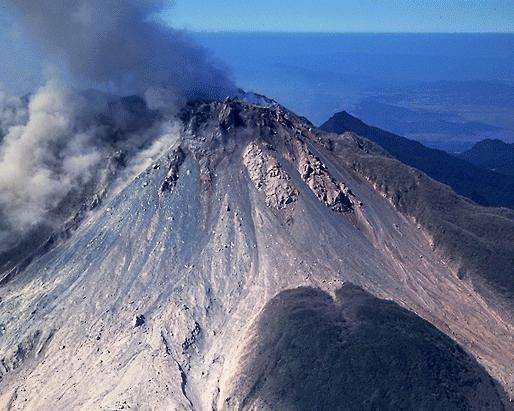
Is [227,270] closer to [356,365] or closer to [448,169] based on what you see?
[356,365]

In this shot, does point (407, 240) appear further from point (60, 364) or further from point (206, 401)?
point (60, 364)

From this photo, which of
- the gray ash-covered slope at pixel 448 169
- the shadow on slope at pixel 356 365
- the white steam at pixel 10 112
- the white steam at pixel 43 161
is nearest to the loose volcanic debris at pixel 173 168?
the white steam at pixel 43 161

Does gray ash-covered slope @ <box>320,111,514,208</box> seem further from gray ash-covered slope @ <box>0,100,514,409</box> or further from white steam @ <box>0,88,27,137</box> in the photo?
white steam @ <box>0,88,27,137</box>

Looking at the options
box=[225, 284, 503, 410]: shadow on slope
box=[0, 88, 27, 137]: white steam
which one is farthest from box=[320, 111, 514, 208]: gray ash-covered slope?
box=[0, 88, 27, 137]: white steam

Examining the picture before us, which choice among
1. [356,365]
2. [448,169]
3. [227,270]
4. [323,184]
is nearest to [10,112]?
[227,270]

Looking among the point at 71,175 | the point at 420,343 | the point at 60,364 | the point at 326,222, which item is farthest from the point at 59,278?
the point at 420,343

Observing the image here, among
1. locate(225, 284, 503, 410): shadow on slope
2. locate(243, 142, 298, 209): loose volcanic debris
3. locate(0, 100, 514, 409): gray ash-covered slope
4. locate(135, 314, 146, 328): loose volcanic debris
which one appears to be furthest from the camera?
locate(243, 142, 298, 209): loose volcanic debris
